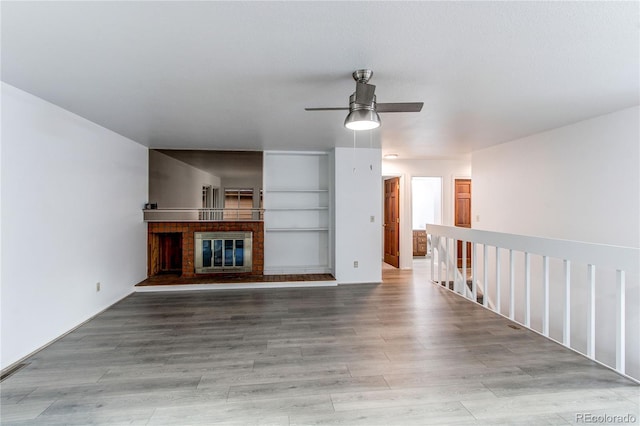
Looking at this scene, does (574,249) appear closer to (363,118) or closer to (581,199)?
(581,199)

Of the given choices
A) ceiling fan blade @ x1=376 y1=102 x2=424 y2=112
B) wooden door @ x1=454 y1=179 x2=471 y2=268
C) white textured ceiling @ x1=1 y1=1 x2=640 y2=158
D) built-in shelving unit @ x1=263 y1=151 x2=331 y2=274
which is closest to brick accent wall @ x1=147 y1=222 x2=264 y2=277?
built-in shelving unit @ x1=263 y1=151 x2=331 y2=274

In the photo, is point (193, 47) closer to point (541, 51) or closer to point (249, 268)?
point (541, 51)

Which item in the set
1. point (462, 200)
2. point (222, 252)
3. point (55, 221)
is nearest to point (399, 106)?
point (55, 221)

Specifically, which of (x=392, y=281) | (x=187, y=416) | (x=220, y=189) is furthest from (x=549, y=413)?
(x=220, y=189)

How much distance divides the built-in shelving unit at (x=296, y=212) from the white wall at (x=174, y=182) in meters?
1.07

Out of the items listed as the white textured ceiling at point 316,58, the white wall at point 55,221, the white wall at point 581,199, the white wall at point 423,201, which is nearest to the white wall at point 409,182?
the white wall at point 581,199

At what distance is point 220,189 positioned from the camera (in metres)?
5.61

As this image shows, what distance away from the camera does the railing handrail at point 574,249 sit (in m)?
2.50

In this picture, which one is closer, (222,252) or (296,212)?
(222,252)

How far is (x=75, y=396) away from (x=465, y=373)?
2.86 metres

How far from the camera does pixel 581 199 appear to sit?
3.91m

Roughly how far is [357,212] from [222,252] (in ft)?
8.09

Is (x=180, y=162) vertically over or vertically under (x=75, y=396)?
over

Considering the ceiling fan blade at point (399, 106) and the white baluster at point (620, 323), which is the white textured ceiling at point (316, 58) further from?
the white baluster at point (620, 323)
